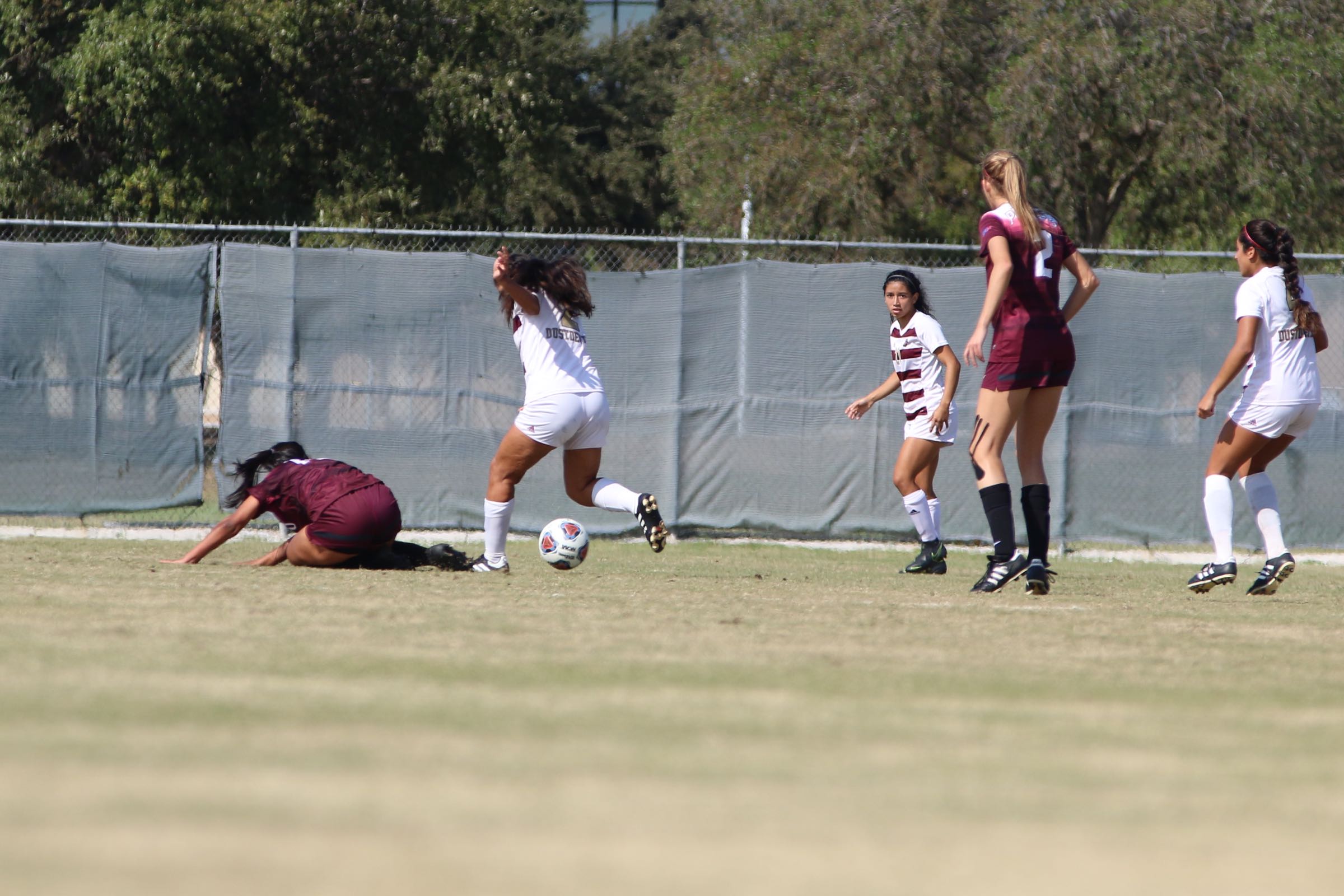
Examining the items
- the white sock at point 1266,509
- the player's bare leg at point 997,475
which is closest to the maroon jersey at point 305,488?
the player's bare leg at point 997,475

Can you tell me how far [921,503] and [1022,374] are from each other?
1941 millimetres

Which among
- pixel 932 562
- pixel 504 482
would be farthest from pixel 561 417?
pixel 932 562

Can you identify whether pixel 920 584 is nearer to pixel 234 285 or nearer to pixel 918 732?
pixel 918 732

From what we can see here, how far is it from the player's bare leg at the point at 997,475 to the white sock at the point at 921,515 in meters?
1.62

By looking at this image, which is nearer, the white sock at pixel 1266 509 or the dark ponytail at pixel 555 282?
the white sock at pixel 1266 509

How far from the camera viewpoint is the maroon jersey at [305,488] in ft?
25.2

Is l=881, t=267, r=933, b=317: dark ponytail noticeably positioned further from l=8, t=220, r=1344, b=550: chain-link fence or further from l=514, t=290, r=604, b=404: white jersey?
l=514, t=290, r=604, b=404: white jersey

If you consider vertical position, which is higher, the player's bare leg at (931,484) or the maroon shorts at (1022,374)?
the maroon shorts at (1022,374)

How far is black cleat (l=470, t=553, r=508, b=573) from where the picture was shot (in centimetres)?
789

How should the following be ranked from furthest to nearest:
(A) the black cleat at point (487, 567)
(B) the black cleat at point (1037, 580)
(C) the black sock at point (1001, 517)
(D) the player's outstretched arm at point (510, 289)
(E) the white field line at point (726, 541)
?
(E) the white field line at point (726, 541), (A) the black cleat at point (487, 567), (D) the player's outstretched arm at point (510, 289), (C) the black sock at point (1001, 517), (B) the black cleat at point (1037, 580)

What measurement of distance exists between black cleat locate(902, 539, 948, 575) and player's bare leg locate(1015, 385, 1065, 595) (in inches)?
58.6

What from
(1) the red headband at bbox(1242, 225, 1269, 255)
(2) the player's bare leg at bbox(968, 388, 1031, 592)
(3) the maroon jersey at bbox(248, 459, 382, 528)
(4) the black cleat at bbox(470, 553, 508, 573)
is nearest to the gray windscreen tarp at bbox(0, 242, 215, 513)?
(3) the maroon jersey at bbox(248, 459, 382, 528)

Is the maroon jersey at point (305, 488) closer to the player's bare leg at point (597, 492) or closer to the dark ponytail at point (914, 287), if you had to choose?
the player's bare leg at point (597, 492)

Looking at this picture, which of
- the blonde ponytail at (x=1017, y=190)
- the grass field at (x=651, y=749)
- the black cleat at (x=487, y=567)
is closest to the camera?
the grass field at (x=651, y=749)
